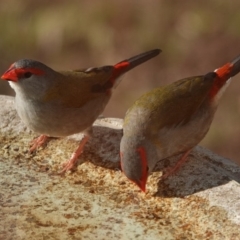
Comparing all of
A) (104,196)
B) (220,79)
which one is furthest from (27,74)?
(220,79)

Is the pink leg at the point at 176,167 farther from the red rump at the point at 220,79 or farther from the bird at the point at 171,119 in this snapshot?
the red rump at the point at 220,79

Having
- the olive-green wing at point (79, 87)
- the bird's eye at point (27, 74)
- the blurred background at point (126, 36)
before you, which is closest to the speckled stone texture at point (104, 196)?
the olive-green wing at point (79, 87)

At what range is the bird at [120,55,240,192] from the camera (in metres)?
4.22

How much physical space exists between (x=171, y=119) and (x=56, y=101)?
863 mm

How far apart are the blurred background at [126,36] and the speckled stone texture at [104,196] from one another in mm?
3121

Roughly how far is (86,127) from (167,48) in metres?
3.76

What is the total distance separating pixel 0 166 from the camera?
14.7 ft

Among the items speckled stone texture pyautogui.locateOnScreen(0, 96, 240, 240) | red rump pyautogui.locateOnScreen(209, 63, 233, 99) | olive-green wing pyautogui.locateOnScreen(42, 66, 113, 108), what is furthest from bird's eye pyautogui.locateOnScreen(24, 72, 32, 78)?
red rump pyautogui.locateOnScreen(209, 63, 233, 99)

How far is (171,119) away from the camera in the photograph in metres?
4.50

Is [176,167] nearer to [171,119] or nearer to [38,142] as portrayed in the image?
[171,119]

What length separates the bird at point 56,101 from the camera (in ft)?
14.7

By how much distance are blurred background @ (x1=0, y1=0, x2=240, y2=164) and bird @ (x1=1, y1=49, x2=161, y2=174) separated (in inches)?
112

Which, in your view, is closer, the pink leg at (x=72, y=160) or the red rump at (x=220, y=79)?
the pink leg at (x=72, y=160)

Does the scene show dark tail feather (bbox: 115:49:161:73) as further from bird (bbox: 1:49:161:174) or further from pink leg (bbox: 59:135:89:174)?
pink leg (bbox: 59:135:89:174)
